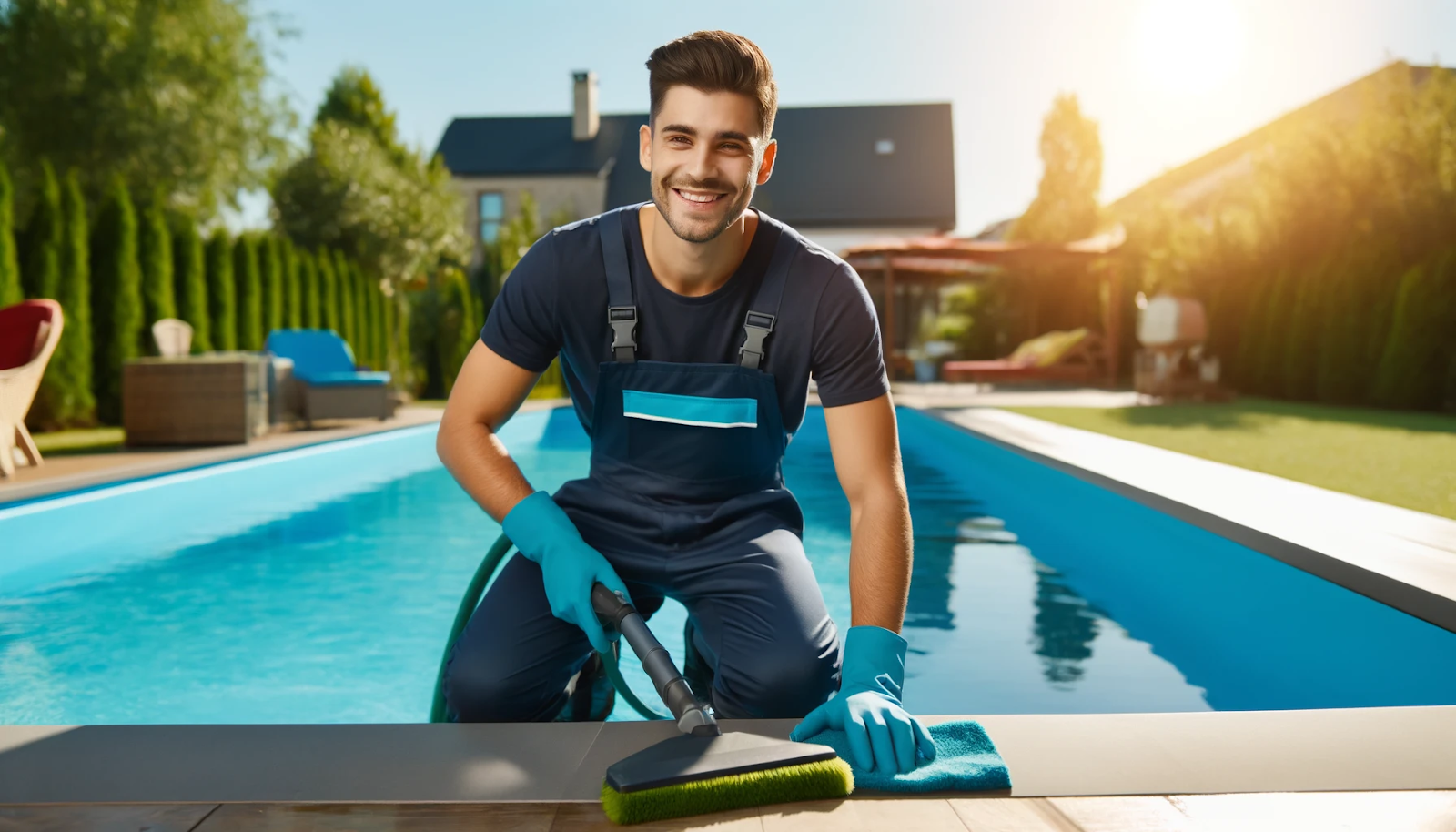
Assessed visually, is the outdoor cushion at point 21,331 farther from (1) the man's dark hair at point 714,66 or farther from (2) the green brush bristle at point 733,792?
(2) the green brush bristle at point 733,792

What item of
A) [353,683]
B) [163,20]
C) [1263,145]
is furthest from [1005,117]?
[353,683]

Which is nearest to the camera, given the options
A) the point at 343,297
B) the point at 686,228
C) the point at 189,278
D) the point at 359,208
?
the point at 686,228

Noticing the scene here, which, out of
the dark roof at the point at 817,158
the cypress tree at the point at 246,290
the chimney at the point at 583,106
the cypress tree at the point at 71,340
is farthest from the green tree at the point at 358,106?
the cypress tree at the point at 71,340

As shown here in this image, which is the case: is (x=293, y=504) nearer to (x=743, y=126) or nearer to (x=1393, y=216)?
(x=743, y=126)

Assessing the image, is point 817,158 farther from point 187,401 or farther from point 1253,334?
point 187,401

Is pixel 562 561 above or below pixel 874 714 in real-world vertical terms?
above

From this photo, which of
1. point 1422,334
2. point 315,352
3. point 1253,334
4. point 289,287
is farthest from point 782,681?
point 1253,334

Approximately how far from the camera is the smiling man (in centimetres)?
193

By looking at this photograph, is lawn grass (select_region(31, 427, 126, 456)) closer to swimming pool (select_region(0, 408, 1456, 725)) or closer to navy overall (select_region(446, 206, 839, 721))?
swimming pool (select_region(0, 408, 1456, 725))

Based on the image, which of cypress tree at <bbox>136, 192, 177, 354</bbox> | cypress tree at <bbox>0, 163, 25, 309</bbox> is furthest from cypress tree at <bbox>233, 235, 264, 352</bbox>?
cypress tree at <bbox>0, 163, 25, 309</bbox>

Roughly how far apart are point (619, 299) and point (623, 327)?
6 centimetres

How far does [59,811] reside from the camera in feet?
4.28

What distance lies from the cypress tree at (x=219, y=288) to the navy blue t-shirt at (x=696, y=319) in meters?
9.98

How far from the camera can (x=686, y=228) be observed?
1.95 m
